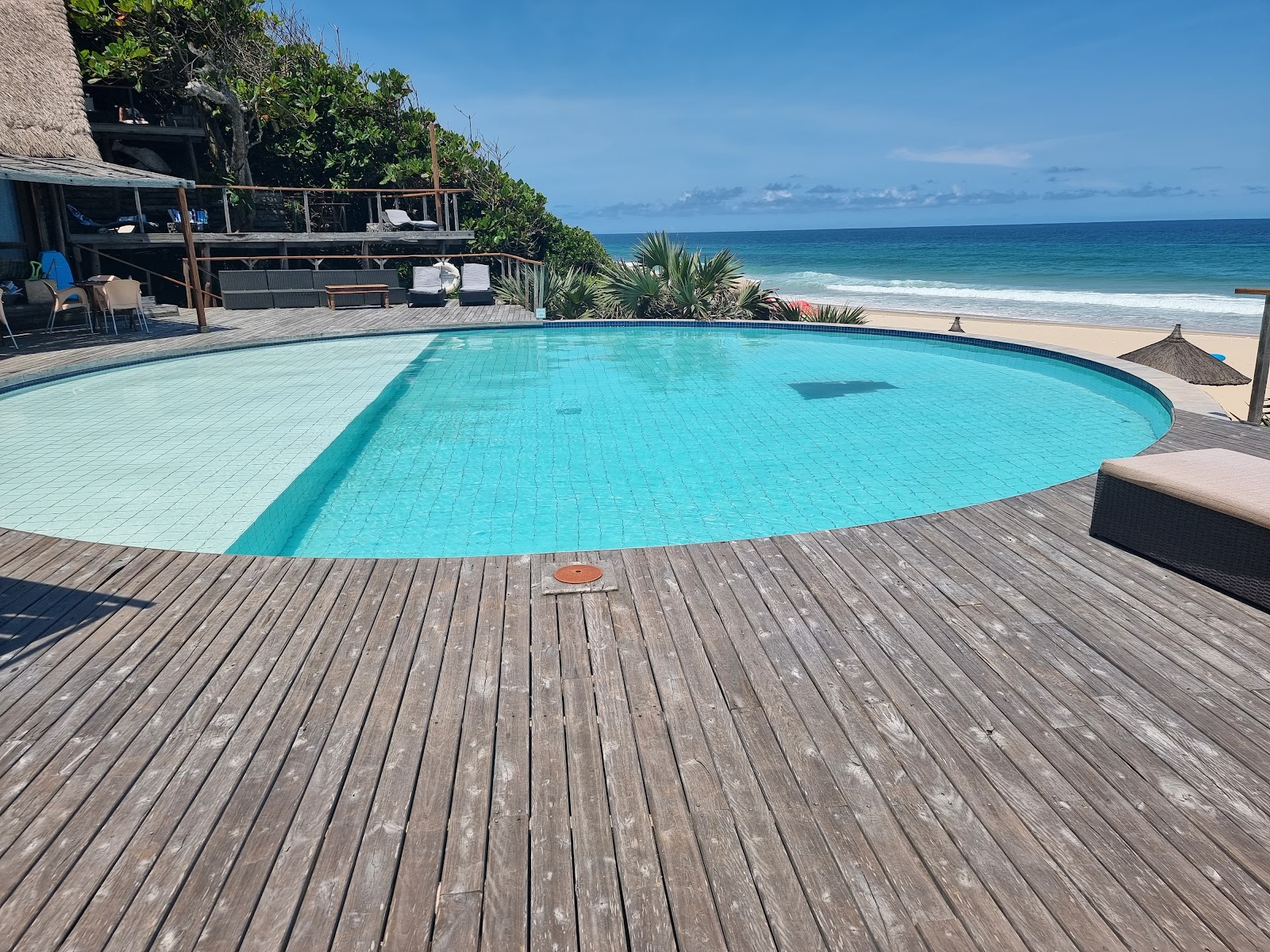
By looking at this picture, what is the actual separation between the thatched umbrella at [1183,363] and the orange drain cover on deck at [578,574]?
9.04 m

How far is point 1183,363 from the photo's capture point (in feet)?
33.5

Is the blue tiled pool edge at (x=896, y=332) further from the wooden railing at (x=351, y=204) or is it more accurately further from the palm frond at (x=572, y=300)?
the wooden railing at (x=351, y=204)

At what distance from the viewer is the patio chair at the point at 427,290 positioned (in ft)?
52.5

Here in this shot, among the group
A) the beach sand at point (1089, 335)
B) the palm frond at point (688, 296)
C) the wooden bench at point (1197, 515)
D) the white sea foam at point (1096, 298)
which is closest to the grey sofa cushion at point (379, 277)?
the palm frond at point (688, 296)

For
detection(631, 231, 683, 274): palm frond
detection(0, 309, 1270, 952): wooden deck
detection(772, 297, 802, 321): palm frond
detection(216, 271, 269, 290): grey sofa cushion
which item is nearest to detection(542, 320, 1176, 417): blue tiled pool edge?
detection(772, 297, 802, 321): palm frond

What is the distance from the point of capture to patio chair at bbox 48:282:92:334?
11.6 m

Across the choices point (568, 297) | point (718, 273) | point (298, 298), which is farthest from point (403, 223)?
point (718, 273)

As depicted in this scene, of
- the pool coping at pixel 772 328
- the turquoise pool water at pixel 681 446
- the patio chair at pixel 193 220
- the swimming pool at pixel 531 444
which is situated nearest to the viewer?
the swimming pool at pixel 531 444

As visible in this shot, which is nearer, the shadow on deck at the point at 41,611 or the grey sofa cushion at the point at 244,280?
the shadow on deck at the point at 41,611

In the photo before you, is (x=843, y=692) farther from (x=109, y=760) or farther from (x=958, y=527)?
(x=109, y=760)

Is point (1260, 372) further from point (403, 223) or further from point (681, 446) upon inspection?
point (403, 223)

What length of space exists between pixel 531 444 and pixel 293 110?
50.8 ft

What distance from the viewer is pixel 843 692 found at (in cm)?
273

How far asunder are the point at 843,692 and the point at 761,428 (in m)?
5.59
